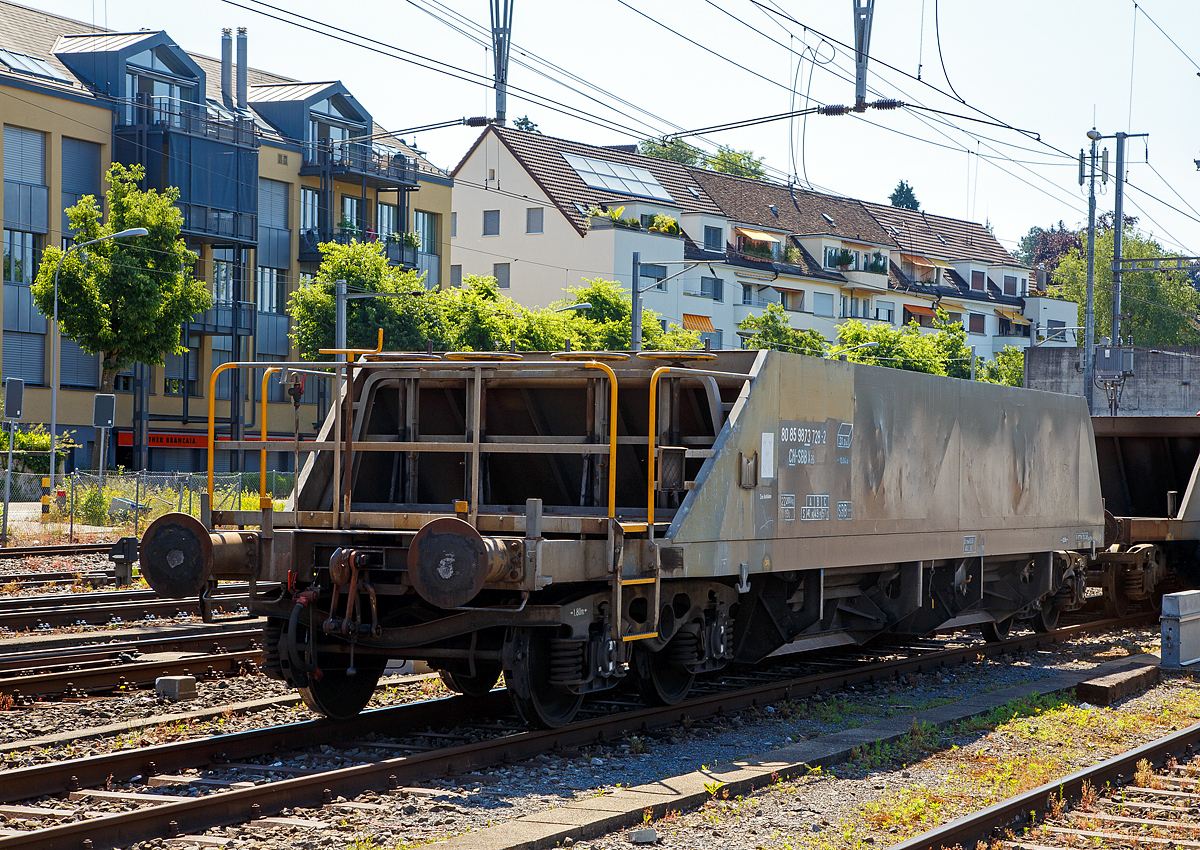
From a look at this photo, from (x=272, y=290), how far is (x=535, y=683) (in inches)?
1839

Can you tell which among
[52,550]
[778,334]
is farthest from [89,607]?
[778,334]

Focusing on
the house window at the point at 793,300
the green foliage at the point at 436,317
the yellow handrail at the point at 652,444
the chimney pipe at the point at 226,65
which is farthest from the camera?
the house window at the point at 793,300

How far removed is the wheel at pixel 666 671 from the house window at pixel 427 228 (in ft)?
164

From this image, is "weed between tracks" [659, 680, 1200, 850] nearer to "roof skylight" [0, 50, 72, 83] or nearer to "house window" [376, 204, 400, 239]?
"roof skylight" [0, 50, 72, 83]

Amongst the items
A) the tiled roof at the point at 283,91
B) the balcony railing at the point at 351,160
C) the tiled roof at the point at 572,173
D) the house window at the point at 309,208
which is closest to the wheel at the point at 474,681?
the balcony railing at the point at 351,160

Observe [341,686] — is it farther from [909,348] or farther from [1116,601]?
[909,348]

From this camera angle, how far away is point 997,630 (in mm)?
14547

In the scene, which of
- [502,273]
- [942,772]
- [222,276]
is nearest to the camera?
[942,772]

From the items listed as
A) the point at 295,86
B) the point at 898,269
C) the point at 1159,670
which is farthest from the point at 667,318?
the point at 1159,670

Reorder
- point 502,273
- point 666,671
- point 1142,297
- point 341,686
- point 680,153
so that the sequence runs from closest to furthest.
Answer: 1. point 341,686
2. point 666,671
3. point 502,273
4. point 1142,297
5. point 680,153

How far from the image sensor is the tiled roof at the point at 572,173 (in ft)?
196

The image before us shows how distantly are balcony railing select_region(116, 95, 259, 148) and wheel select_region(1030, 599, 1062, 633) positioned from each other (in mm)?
37506

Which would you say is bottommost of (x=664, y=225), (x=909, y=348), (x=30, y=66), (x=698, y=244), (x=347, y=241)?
(x=909, y=348)

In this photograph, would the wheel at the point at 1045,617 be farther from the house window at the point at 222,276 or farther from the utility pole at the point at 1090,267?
the house window at the point at 222,276
